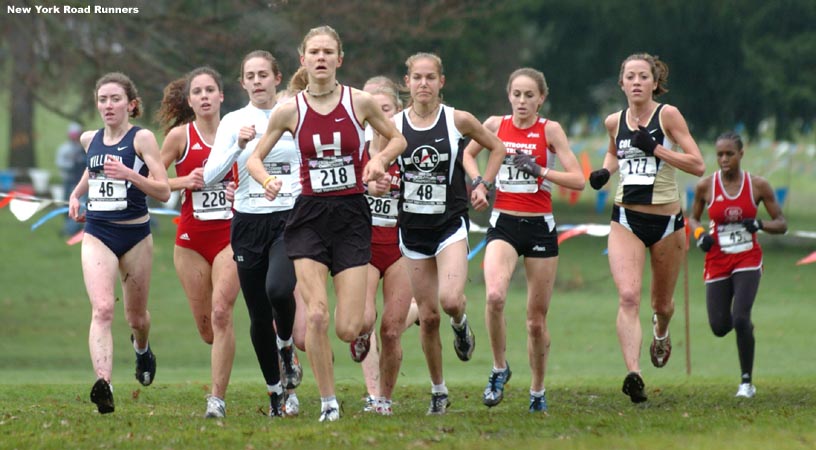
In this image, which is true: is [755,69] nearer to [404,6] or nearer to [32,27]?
[404,6]

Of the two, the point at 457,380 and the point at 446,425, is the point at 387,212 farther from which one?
the point at 457,380

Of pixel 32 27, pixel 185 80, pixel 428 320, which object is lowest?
pixel 428 320

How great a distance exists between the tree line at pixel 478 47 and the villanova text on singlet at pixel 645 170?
12.8 metres

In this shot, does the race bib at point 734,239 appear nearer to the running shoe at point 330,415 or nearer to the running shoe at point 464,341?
the running shoe at point 464,341

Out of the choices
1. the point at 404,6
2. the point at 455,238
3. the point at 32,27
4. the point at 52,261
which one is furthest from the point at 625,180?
the point at 52,261

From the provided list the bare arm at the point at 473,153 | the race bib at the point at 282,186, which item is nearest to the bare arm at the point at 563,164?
the bare arm at the point at 473,153

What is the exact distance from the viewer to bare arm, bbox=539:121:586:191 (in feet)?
34.1

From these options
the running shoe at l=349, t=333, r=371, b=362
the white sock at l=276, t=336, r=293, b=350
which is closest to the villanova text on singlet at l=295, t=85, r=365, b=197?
the white sock at l=276, t=336, r=293, b=350

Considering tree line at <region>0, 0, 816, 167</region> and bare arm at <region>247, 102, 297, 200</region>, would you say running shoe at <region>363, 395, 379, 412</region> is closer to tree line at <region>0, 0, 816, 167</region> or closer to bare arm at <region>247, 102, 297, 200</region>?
bare arm at <region>247, 102, 297, 200</region>

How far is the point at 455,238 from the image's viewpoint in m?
10.0

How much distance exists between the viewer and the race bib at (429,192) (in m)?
10.0

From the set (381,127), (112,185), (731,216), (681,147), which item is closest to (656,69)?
(681,147)

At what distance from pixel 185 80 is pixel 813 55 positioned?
910 inches

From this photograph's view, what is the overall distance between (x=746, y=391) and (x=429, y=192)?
379cm
